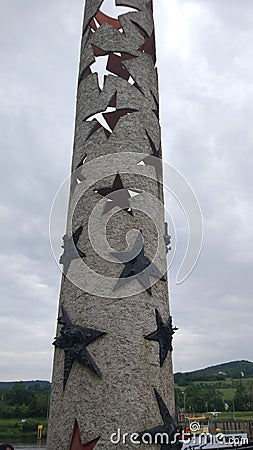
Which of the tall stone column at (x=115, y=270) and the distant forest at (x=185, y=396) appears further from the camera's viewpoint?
the distant forest at (x=185, y=396)

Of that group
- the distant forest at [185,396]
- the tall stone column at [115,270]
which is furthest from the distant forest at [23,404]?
the tall stone column at [115,270]

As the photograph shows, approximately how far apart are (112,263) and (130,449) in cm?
259

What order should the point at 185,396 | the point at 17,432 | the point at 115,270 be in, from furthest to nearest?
the point at 185,396, the point at 17,432, the point at 115,270

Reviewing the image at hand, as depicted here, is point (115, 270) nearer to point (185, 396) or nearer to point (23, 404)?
point (23, 404)

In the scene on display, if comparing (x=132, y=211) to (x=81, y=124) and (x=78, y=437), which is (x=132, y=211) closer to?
(x=81, y=124)

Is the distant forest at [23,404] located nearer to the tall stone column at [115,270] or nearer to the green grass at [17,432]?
the green grass at [17,432]

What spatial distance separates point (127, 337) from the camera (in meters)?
6.12

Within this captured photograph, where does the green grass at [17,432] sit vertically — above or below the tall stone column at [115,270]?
below

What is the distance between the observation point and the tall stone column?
18.9 ft

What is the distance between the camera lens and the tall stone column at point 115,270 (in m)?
5.75

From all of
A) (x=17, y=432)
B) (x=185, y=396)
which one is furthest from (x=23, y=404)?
(x=185, y=396)

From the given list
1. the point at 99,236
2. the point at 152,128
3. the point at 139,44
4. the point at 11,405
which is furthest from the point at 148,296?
the point at 11,405

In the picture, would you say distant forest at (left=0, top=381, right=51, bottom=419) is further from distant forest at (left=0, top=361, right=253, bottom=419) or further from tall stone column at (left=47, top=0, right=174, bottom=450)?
tall stone column at (left=47, top=0, right=174, bottom=450)

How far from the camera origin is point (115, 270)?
6535 millimetres
